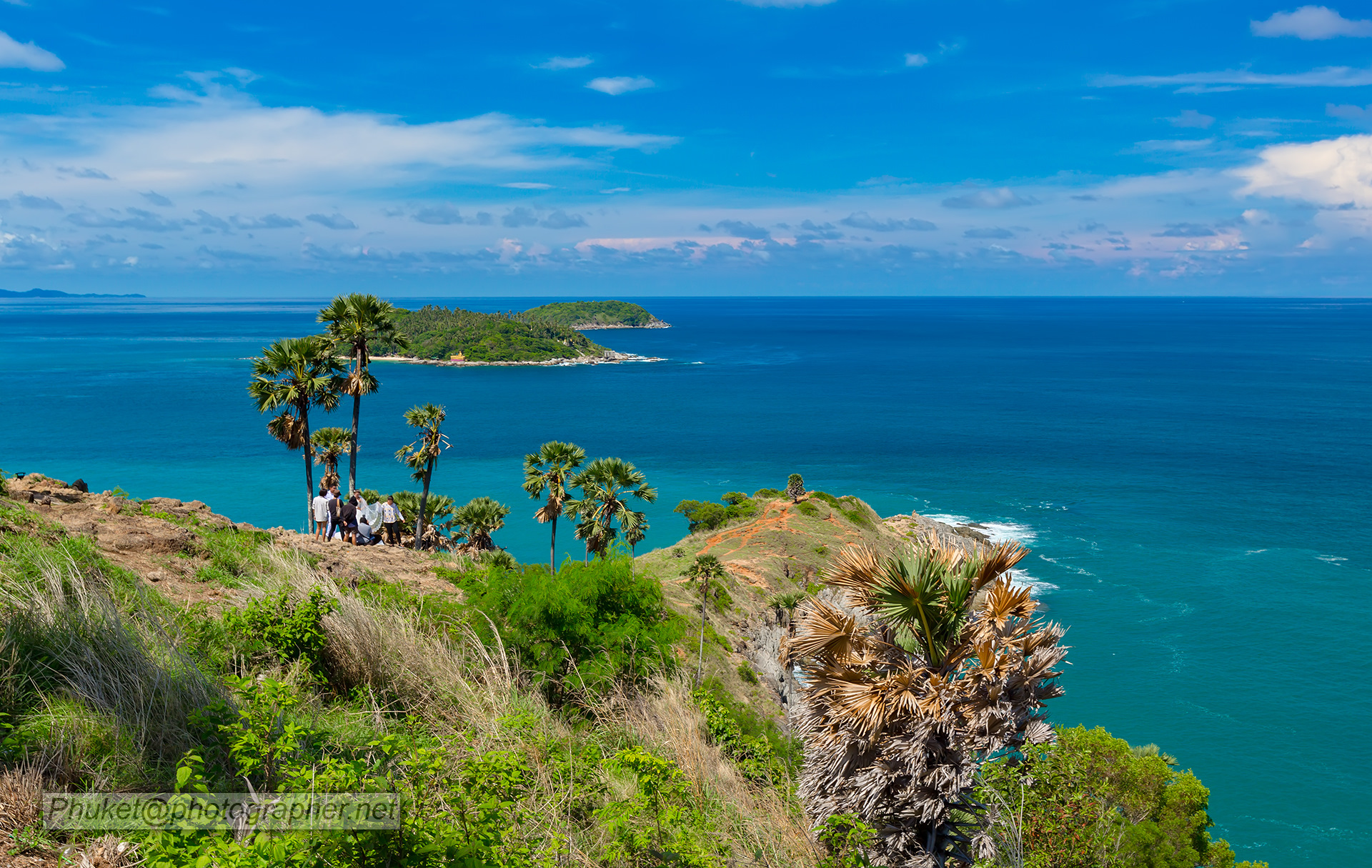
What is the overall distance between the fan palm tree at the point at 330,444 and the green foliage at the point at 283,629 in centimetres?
3073

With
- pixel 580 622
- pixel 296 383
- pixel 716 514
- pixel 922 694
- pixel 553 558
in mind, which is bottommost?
Answer: pixel 716 514

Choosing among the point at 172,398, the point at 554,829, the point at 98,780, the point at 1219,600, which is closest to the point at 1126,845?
the point at 554,829

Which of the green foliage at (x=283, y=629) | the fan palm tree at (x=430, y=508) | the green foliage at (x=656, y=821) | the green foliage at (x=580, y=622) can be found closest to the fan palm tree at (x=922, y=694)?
the green foliage at (x=580, y=622)

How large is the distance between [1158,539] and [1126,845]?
162 ft

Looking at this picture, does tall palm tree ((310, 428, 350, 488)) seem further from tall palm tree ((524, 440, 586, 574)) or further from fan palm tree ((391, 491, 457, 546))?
tall palm tree ((524, 440, 586, 574))

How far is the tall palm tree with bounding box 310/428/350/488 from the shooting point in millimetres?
37375

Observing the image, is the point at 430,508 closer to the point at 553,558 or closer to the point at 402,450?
the point at 402,450

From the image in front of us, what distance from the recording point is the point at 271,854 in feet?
13.3

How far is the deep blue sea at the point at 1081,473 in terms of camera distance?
117 ft

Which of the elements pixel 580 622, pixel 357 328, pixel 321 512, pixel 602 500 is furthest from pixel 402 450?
pixel 580 622

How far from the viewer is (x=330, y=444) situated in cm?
3766

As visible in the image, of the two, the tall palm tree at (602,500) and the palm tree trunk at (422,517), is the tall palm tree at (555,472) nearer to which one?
the tall palm tree at (602,500)

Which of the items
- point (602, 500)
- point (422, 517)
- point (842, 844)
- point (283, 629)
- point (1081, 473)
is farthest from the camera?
point (1081, 473)

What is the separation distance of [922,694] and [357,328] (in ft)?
93.2
